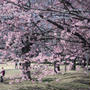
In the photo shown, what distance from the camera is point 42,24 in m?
8.82

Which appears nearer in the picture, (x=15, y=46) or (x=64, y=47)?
(x=64, y=47)

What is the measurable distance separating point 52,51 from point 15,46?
10.5 feet

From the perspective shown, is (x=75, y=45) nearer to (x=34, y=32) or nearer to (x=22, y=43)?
(x=34, y=32)

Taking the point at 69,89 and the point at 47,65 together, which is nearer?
the point at 47,65

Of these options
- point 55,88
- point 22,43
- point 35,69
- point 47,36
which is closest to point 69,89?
point 55,88

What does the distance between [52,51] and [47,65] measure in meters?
0.99

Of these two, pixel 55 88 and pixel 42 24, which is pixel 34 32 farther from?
pixel 55 88

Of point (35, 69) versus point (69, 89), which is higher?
point (35, 69)

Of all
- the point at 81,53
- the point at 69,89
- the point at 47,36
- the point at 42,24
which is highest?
the point at 42,24

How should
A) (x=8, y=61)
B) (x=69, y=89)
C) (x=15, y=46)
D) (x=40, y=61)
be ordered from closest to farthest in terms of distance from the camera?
(x=40, y=61) < (x=8, y=61) < (x=15, y=46) < (x=69, y=89)

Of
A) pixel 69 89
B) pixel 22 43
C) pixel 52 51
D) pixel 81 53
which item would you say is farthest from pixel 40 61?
pixel 69 89

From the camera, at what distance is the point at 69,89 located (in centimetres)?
1336

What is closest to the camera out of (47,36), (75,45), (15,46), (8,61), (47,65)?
(47,36)

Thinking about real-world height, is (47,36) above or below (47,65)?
above
